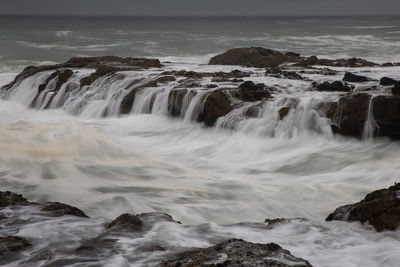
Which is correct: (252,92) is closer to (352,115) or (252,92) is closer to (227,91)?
(227,91)

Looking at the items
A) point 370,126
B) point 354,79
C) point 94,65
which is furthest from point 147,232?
point 94,65

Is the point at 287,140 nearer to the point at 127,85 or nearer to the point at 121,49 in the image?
the point at 127,85

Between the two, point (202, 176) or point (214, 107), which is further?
point (214, 107)

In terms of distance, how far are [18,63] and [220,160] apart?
2465 cm

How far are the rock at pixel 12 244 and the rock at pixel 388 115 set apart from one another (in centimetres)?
741

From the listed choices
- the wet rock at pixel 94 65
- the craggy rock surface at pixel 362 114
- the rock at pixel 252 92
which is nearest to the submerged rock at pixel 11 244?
the craggy rock surface at pixel 362 114

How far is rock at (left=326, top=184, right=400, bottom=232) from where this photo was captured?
4457 millimetres

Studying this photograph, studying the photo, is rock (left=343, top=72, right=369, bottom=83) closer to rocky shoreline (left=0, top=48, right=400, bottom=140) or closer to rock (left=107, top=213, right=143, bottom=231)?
rocky shoreline (left=0, top=48, right=400, bottom=140)

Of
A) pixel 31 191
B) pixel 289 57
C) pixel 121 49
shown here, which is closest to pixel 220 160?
pixel 31 191

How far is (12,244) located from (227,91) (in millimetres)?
8214

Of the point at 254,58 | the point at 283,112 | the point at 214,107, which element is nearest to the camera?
the point at 283,112

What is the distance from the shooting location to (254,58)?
2084cm

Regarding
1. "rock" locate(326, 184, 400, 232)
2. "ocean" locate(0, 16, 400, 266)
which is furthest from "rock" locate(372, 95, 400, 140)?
"rock" locate(326, 184, 400, 232)

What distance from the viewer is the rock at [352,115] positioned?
941 centimetres
